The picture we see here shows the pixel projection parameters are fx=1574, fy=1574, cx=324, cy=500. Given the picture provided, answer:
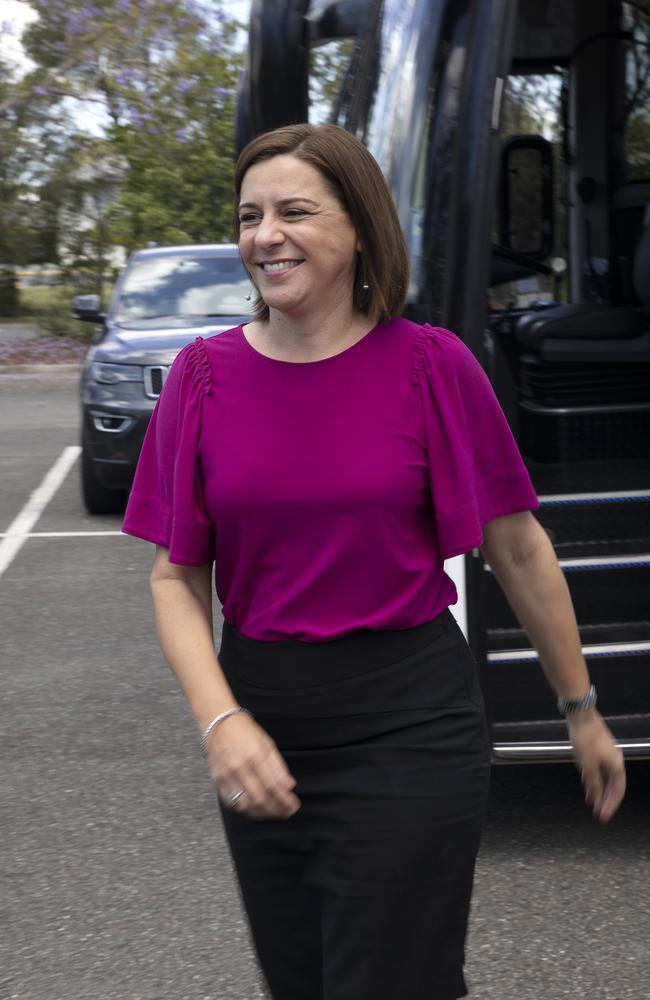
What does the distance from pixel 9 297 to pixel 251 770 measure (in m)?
31.1

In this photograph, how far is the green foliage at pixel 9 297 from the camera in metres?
32.0

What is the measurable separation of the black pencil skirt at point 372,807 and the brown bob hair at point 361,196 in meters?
0.48

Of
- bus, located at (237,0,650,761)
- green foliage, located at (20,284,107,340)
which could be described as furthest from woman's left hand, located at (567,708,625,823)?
green foliage, located at (20,284,107,340)

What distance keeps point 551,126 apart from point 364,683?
172 inches

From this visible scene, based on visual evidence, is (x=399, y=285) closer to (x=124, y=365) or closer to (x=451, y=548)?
(x=451, y=548)

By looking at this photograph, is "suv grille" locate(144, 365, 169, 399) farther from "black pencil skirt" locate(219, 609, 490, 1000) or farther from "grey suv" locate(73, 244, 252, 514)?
"black pencil skirt" locate(219, 609, 490, 1000)

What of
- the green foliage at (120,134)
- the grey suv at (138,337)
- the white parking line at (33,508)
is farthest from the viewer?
the green foliage at (120,134)

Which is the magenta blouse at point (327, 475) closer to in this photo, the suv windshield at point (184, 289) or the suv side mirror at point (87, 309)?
the suv windshield at point (184, 289)

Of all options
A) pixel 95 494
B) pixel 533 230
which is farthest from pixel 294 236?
pixel 95 494

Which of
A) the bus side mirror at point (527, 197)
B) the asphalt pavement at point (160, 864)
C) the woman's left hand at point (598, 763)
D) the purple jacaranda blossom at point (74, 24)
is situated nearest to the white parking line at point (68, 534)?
the asphalt pavement at point (160, 864)

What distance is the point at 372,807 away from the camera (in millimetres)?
2176

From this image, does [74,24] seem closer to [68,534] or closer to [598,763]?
[68,534]

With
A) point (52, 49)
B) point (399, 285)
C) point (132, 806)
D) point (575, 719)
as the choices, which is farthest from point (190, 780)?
point (52, 49)

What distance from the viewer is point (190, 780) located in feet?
16.3
